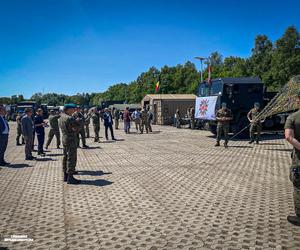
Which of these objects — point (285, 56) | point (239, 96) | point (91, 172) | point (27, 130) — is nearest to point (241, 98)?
point (239, 96)

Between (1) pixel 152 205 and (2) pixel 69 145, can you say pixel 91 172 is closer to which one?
(2) pixel 69 145

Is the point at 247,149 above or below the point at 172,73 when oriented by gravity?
below

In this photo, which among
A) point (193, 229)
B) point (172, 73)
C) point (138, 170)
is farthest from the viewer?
point (172, 73)

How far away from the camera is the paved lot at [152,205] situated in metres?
4.13

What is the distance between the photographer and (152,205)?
5.55 m

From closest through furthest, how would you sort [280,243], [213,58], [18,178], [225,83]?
1. [280,243]
2. [18,178]
3. [225,83]
4. [213,58]

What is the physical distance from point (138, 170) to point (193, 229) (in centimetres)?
429

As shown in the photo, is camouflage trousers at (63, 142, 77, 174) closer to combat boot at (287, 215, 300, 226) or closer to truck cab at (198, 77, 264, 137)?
combat boot at (287, 215, 300, 226)

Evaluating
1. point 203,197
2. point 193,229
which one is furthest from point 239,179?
point 193,229

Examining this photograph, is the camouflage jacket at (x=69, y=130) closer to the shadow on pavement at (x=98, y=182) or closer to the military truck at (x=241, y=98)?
the shadow on pavement at (x=98, y=182)

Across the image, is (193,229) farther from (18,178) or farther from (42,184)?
(18,178)

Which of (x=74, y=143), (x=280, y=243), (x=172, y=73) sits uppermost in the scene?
(x=172, y=73)

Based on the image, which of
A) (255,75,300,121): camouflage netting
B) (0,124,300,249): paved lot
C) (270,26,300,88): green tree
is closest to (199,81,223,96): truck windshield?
(255,75,300,121): camouflage netting

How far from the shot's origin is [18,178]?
8.02 meters
